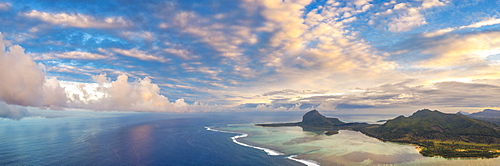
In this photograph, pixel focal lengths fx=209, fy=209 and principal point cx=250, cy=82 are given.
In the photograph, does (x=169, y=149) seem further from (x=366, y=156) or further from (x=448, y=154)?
(x=448, y=154)

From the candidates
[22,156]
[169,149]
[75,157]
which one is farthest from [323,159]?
[22,156]

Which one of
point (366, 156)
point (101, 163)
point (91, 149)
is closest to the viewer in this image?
Result: point (101, 163)

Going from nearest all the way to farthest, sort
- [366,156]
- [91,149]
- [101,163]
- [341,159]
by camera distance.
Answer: [101,163]
[341,159]
[366,156]
[91,149]

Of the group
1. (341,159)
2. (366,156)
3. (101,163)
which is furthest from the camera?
(366,156)

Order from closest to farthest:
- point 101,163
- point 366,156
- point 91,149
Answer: point 101,163 → point 366,156 → point 91,149

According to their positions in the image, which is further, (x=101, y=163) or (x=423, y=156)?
(x=423, y=156)

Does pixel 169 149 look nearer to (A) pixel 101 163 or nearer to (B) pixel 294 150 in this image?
(A) pixel 101 163

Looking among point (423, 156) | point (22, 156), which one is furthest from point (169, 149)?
point (423, 156)

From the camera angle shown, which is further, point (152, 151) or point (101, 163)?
point (152, 151)
